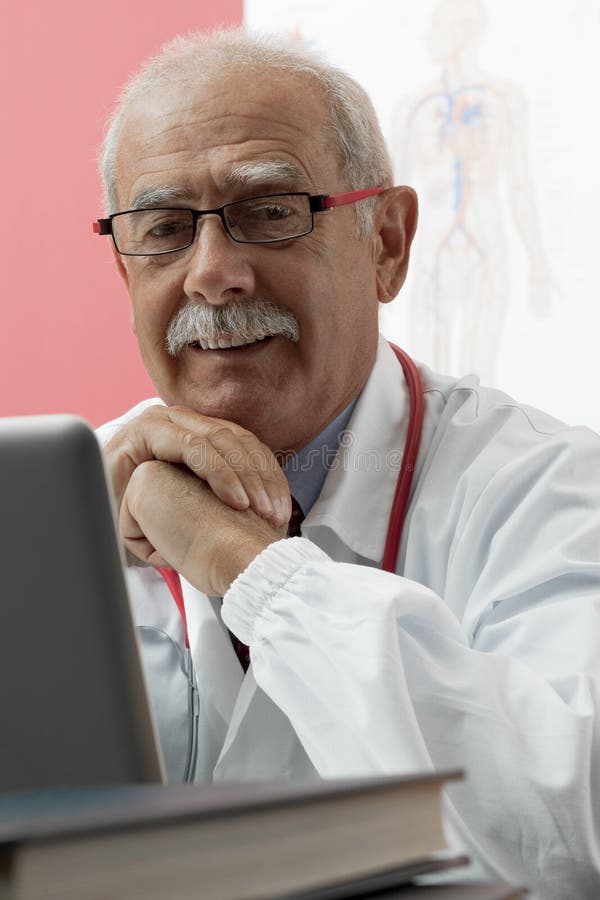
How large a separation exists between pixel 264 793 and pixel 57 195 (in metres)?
2.66

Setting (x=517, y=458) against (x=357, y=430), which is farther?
(x=357, y=430)

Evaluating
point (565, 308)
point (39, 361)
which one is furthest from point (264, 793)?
point (39, 361)

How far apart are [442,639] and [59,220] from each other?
2.24m

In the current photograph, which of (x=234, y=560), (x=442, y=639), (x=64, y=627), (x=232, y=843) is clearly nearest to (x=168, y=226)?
(x=234, y=560)

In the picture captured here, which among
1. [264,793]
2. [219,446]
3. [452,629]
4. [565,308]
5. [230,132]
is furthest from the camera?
[565,308]

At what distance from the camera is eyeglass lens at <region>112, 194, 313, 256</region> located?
1.33 m

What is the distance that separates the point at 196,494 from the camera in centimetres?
114

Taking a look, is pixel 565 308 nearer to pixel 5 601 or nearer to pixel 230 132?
pixel 230 132

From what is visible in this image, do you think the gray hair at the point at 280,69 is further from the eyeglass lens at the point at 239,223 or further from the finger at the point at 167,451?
the finger at the point at 167,451

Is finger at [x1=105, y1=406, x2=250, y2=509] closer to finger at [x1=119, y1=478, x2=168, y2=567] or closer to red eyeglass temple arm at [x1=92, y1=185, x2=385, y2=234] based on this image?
finger at [x1=119, y1=478, x2=168, y2=567]

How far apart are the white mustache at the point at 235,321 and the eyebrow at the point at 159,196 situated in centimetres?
13

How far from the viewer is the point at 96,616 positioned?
0.52 m

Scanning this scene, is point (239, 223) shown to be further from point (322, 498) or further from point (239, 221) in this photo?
point (322, 498)

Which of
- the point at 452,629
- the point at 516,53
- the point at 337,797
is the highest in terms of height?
the point at 516,53
